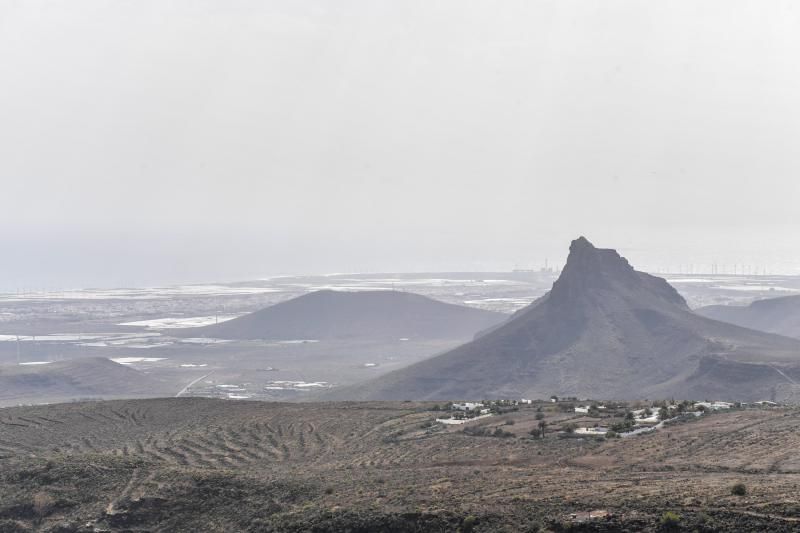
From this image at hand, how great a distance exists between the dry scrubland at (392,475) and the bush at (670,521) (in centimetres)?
4

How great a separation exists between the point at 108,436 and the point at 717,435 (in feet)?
112

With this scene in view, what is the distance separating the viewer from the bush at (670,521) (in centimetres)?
2967

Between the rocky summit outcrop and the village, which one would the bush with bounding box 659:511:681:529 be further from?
the rocky summit outcrop

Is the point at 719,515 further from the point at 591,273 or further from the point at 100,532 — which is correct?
the point at 591,273

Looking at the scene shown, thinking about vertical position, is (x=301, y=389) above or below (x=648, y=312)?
below

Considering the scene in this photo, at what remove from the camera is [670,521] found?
29.8 metres

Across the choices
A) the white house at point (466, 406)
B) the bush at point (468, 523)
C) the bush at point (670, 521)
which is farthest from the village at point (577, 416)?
the bush at point (670, 521)

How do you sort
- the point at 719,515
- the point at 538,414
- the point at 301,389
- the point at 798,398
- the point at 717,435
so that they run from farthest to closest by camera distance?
the point at 301,389 < the point at 798,398 < the point at 538,414 < the point at 717,435 < the point at 719,515

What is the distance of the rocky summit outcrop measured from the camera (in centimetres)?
10281

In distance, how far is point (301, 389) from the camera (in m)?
143

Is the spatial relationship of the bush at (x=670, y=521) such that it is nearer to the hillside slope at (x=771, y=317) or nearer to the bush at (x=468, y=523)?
the bush at (x=468, y=523)

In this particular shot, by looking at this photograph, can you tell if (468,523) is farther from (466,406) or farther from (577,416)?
(466,406)

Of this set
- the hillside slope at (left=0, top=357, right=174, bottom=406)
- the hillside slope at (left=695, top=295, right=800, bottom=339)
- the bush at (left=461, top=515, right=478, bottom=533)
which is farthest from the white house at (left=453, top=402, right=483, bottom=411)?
the hillside slope at (left=695, top=295, right=800, bottom=339)

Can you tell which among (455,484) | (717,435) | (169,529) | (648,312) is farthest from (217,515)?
(648,312)
